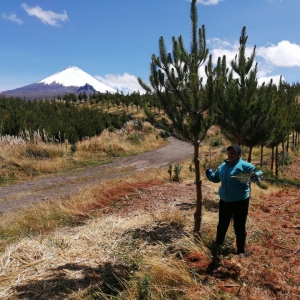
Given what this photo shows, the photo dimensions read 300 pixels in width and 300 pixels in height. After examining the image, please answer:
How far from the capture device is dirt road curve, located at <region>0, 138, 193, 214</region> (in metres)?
8.33

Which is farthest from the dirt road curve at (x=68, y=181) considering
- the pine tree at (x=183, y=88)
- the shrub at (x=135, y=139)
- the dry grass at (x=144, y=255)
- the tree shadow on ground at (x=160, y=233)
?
the pine tree at (x=183, y=88)

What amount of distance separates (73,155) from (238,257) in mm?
10883

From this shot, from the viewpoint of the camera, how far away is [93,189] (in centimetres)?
808

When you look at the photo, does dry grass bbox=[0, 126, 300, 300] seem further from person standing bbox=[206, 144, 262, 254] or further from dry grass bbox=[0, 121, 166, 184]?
dry grass bbox=[0, 121, 166, 184]

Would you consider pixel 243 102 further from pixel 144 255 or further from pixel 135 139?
pixel 135 139

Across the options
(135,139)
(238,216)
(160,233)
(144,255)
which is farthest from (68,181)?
(135,139)

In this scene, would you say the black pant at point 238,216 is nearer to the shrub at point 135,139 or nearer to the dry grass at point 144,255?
the dry grass at point 144,255

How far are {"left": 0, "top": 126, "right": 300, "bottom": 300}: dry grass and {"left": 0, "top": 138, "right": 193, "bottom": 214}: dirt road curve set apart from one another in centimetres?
179

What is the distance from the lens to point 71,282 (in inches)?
138

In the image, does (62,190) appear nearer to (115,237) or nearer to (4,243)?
(4,243)

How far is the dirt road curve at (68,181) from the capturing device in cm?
833

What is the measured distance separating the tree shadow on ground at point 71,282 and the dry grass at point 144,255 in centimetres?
1

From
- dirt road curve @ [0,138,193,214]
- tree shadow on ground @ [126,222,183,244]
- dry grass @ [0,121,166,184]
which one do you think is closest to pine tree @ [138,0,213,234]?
tree shadow on ground @ [126,222,183,244]

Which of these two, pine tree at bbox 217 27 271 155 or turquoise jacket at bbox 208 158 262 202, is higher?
pine tree at bbox 217 27 271 155
